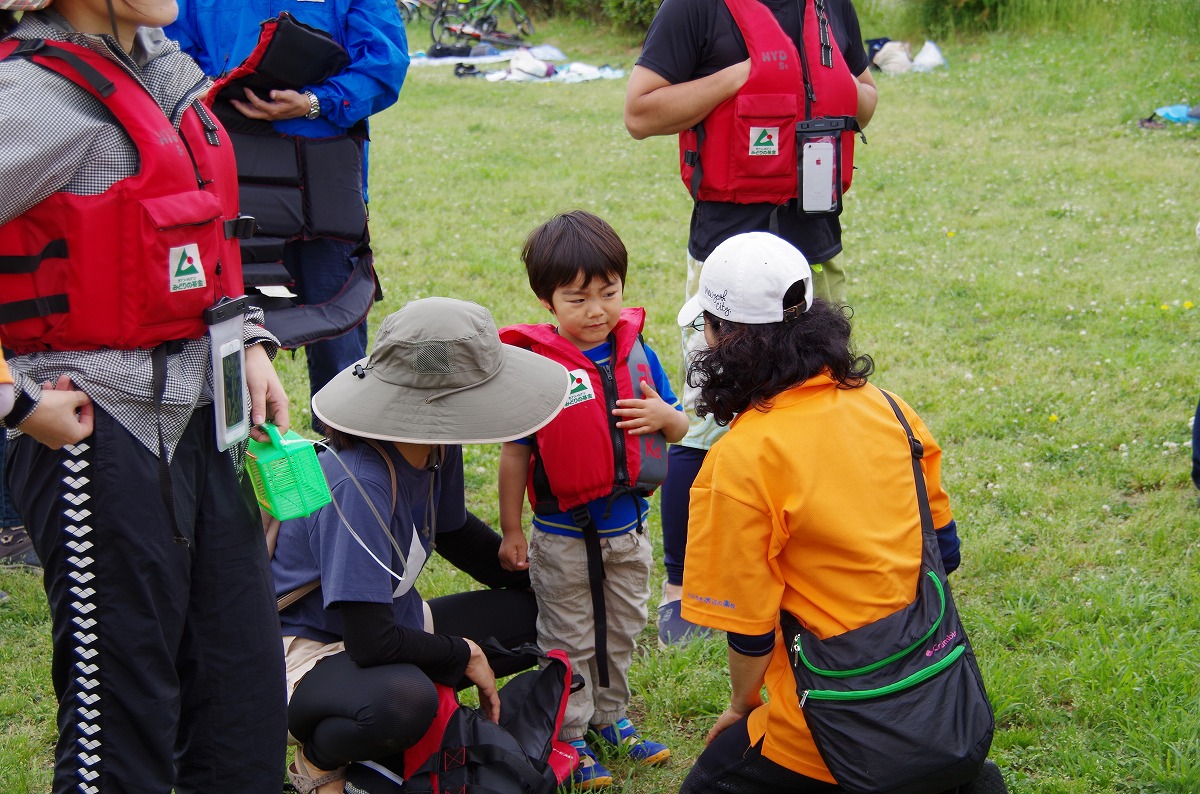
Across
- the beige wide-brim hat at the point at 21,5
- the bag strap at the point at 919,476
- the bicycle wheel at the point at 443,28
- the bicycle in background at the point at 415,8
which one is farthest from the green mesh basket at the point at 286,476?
the bicycle in background at the point at 415,8

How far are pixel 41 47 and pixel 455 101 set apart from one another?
39.9 ft

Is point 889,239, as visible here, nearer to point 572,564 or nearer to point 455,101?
point 572,564

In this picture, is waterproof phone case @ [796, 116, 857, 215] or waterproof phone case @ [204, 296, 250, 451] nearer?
waterproof phone case @ [204, 296, 250, 451]

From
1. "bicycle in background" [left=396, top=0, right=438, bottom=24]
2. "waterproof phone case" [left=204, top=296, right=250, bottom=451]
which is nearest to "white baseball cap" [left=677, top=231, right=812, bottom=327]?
"waterproof phone case" [left=204, top=296, right=250, bottom=451]

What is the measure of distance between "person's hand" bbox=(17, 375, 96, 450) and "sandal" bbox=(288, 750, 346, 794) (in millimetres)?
1068

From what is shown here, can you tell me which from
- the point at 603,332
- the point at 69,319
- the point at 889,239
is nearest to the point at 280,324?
the point at 603,332

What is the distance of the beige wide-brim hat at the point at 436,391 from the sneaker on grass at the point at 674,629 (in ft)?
3.96

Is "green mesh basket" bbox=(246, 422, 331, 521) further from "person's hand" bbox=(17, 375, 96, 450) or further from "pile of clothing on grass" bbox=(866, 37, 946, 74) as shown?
"pile of clothing on grass" bbox=(866, 37, 946, 74)

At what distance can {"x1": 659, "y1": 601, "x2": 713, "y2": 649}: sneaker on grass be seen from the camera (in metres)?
3.54

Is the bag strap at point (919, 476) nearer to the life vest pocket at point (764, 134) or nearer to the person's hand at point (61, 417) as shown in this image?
the life vest pocket at point (764, 134)

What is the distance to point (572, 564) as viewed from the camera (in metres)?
3.00

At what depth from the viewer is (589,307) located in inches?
117

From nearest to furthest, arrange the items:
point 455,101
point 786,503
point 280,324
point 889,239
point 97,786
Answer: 1. point 97,786
2. point 786,503
3. point 280,324
4. point 889,239
5. point 455,101

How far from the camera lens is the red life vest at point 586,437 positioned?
2904mm
